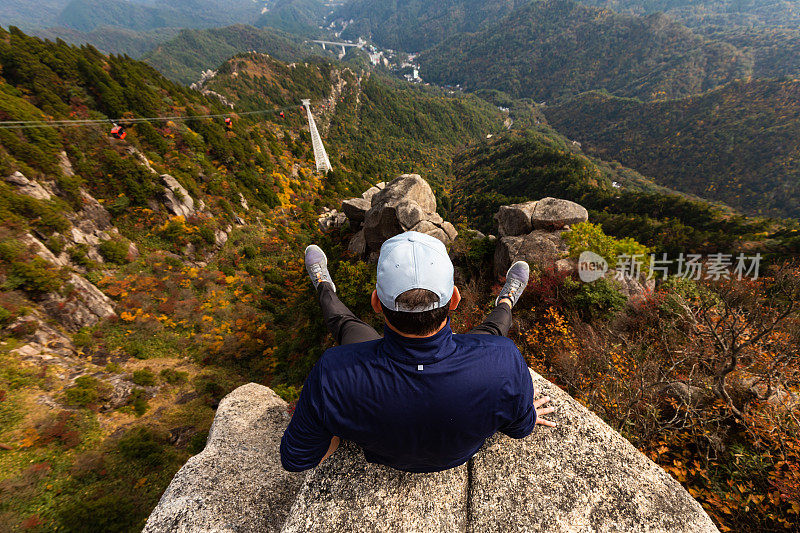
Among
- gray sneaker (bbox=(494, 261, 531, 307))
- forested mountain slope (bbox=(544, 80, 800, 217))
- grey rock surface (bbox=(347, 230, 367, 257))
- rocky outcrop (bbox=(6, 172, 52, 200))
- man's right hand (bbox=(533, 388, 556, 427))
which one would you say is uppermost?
rocky outcrop (bbox=(6, 172, 52, 200))

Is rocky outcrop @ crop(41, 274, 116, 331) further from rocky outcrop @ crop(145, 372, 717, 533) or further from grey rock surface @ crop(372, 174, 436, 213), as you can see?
grey rock surface @ crop(372, 174, 436, 213)

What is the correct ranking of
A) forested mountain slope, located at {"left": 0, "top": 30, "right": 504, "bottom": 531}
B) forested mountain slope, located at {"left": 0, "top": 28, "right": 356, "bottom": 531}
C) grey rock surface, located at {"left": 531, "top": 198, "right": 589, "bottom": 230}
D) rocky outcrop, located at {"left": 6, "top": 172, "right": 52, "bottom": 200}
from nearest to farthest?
forested mountain slope, located at {"left": 0, "top": 28, "right": 356, "bottom": 531}
forested mountain slope, located at {"left": 0, "top": 30, "right": 504, "bottom": 531}
rocky outcrop, located at {"left": 6, "top": 172, "right": 52, "bottom": 200}
grey rock surface, located at {"left": 531, "top": 198, "right": 589, "bottom": 230}

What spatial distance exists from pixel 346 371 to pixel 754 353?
10.0 m

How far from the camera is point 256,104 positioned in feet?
287

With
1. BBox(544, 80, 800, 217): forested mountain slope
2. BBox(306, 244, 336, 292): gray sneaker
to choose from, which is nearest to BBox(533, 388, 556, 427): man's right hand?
BBox(306, 244, 336, 292): gray sneaker

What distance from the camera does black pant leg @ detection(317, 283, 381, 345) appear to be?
360cm

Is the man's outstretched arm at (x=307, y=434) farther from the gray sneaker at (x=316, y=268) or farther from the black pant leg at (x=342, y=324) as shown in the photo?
the gray sneaker at (x=316, y=268)

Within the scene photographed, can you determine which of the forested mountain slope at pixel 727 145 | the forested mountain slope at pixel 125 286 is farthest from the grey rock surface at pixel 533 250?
the forested mountain slope at pixel 727 145

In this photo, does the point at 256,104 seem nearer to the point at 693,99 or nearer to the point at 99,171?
the point at 99,171

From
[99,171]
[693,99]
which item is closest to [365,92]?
[99,171]

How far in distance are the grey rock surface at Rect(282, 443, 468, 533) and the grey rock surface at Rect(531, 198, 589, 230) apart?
15.2m

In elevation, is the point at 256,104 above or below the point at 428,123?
above

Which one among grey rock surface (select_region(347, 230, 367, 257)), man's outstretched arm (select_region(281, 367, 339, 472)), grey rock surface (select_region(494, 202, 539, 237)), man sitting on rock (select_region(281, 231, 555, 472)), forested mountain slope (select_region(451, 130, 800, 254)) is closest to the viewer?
man sitting on rock (select_region(281, 231, 555, 472))

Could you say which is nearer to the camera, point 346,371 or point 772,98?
point 346,371
